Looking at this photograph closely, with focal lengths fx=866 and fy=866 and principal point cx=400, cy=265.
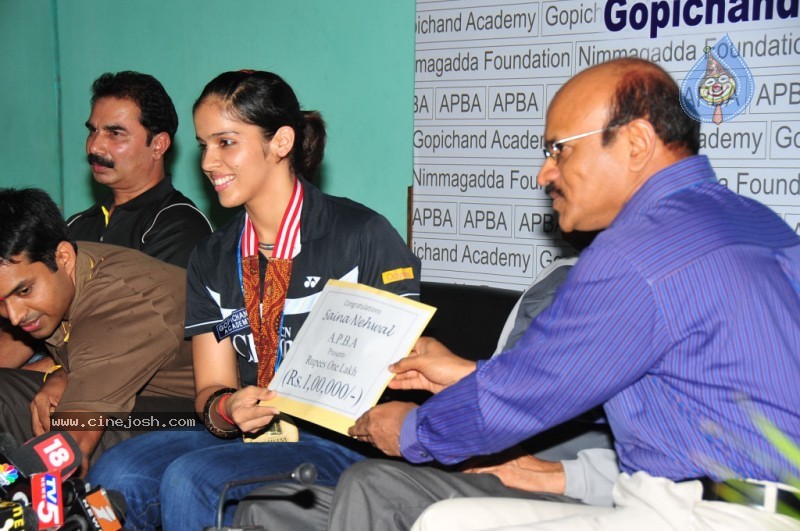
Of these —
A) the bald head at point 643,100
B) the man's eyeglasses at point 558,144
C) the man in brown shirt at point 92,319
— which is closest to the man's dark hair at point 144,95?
the man in brown shirt at point 92,319

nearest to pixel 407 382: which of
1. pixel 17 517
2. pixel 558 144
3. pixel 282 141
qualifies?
pixel 558 144

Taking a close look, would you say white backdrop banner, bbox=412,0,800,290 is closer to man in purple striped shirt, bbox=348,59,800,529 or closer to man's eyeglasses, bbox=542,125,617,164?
man in purple striped shirt, bbox=348,59,800,529

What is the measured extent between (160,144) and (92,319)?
158cm

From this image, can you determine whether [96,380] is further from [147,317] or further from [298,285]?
[298,285]

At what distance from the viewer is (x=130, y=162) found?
4160 mm

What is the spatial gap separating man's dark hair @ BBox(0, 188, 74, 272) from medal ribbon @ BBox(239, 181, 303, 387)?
0.67 meters

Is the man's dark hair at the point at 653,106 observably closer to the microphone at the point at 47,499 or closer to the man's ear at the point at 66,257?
the microphone at the point at 47,499

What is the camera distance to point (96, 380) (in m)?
2.77

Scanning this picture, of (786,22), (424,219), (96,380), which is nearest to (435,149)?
(424,219)

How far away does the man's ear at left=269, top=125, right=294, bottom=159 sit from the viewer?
2.83 m

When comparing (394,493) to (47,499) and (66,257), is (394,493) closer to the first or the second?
(47,499)

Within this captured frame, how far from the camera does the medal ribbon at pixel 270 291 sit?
9.10ft

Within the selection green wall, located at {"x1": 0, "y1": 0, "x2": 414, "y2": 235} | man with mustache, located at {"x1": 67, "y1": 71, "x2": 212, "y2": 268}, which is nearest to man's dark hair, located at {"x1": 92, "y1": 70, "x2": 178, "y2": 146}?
man with mustache, located at {"x1": 67, "y1": 71, "x2": 212, "y2": 268}

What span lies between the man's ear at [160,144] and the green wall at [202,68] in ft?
2.11
